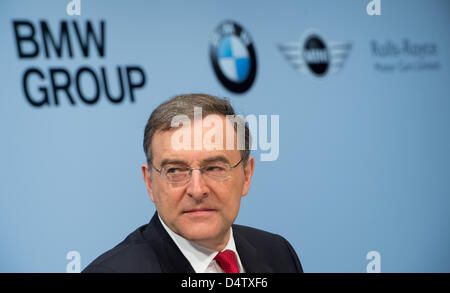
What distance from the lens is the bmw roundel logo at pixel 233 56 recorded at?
2963 mm

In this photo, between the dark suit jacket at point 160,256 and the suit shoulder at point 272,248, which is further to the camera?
the suit shoulder at point 272,248

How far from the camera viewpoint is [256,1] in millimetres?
3043

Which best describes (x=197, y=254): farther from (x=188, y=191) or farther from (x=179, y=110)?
(x=179, y=110)

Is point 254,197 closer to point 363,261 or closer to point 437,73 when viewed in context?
point 363,261

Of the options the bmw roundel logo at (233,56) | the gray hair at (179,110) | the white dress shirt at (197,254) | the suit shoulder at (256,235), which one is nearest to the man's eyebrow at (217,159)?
the gray hair at (179,110)

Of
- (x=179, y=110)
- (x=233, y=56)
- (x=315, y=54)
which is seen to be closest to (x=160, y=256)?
(x=179, y=110)

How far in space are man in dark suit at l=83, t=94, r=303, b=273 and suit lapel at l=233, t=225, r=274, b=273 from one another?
0.07 ft

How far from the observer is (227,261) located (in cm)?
159

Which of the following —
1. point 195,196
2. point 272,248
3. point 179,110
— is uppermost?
point 179,110

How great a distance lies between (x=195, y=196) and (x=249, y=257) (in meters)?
0.34

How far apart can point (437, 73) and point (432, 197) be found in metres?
0.85

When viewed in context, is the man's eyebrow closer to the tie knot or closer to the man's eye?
the man's eye

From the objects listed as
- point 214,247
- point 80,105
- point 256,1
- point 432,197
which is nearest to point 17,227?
point 80,105

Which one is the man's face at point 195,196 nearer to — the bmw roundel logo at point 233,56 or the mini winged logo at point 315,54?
the bmw roundel logo at point 233,56
